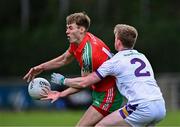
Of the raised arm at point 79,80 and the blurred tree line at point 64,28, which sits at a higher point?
the raised arm at point 79,80

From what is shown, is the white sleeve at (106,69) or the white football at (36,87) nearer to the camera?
the white sleeve at (106,69)

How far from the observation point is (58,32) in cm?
4372

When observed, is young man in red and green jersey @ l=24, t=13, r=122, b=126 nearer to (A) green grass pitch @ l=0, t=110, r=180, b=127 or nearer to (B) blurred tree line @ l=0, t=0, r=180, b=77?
(A) green grass pitch @ l=0, t=110, r=180, b=127

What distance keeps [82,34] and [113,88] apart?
984 mm

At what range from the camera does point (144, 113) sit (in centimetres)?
1003

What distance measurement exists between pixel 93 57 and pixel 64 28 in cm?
3202

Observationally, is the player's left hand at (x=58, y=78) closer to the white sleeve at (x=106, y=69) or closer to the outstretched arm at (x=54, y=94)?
the outstretched arm at (x=54, y=94)

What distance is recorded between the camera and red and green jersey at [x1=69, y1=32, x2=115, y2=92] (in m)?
10.9

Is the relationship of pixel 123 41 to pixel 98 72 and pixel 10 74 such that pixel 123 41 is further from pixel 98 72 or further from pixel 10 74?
pixel 10 74

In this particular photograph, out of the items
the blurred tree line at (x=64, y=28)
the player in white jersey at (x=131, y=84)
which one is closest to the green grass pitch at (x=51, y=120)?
the player in white jersey at (x=131, y=84)

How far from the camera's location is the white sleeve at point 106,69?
10.2m

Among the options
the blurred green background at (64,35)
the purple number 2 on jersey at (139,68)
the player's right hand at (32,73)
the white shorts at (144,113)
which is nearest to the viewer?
the white shorts at (144,113)

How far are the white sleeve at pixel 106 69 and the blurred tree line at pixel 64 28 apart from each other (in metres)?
28.4

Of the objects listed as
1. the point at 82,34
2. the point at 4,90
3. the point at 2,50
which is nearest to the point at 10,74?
the point at 2,50
